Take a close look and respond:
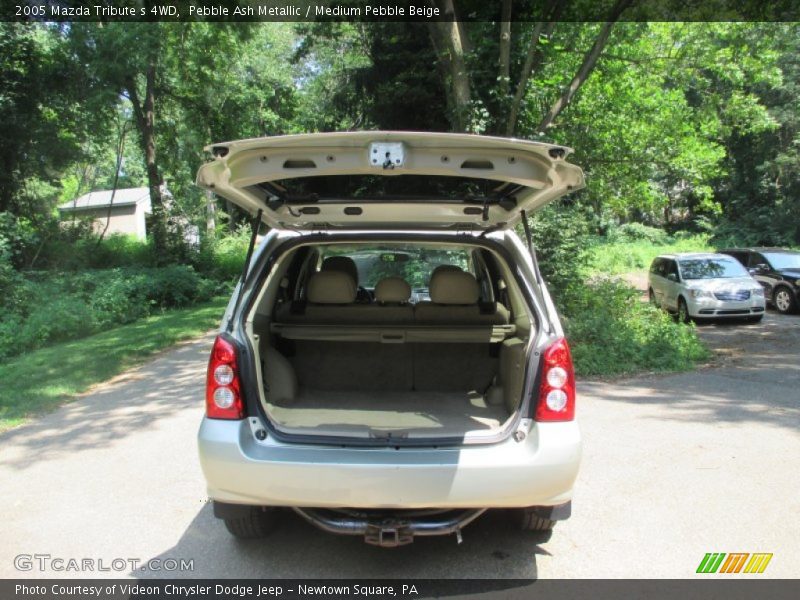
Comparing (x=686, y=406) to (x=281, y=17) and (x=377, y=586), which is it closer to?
(x=377, y=586)

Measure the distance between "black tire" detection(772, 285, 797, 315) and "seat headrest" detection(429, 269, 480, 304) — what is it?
1386 cm

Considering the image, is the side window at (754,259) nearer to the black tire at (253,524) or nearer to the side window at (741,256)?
the side window at (741,256)

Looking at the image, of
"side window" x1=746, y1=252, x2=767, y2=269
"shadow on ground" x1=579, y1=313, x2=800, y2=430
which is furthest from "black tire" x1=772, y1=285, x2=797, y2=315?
"shadow on ground" x1=579, y1=313, x2=800, y2=430

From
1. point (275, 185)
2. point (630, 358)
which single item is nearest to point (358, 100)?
point (630, 358)

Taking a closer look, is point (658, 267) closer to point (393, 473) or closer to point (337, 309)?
point (337, 309)

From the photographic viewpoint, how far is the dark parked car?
15607 millimetres

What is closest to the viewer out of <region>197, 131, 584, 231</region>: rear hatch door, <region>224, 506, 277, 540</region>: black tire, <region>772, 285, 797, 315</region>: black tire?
<region>197, 131, 584, 231</region>: rear hatch door

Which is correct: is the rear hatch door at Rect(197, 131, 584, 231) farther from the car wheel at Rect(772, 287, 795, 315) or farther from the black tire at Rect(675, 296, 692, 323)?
the car wheel at Rect(772, 287, 795, 315)

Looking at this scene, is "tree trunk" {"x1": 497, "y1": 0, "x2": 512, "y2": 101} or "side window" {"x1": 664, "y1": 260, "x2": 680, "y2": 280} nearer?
"tree trunk" {"x1": 497, "y1": 0, "x2": 512, "y2": 101}

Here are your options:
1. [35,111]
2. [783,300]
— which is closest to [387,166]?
[783,300]

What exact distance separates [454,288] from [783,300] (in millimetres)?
14212

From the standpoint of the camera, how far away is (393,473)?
120 inches

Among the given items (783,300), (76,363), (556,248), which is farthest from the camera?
(783,300)

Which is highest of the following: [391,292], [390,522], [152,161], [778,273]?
[152,161]
